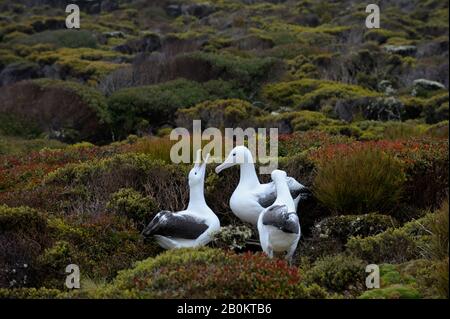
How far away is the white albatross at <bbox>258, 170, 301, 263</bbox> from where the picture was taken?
25.6ft

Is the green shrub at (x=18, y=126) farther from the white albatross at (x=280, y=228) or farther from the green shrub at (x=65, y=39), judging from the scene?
the green shrub at (x=65, y=39)

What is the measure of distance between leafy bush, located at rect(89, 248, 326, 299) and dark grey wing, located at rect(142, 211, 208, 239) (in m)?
1.43

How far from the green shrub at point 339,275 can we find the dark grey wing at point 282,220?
1.66ft

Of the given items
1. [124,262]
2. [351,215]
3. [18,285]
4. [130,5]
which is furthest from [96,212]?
[130,5]

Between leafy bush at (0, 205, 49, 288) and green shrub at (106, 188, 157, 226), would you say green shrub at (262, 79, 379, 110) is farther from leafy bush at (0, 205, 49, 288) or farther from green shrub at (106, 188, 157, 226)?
leafy bush at (0, 205, 49, 288)

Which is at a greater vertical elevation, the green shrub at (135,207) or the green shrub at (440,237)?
the green shrub at (440,237)

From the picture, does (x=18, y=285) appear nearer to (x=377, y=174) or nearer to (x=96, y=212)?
(x=96, y=212)

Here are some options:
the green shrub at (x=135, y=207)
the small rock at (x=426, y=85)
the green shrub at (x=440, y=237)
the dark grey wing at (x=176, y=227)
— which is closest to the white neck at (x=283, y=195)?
the dark grey wing at (x=176, y=227)

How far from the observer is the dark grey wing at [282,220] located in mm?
7770

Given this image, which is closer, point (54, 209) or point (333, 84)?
point (54, 209)

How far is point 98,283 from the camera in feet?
26.4

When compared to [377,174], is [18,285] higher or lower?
lower

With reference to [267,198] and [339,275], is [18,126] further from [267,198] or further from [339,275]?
[339,275]

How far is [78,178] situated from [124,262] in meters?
2.95
